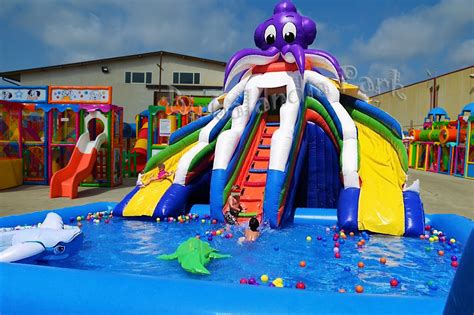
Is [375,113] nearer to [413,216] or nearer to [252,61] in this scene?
[413,216]

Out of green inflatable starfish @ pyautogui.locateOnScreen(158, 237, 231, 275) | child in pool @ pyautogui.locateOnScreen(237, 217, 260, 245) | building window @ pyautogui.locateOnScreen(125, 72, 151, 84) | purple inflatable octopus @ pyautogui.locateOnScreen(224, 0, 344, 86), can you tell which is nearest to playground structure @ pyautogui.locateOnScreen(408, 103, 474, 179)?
purple inflatable octopus @ pyautogui.locateOnScreen(224, 0, 344, 86)

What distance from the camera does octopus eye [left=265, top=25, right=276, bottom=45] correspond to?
21.4 feet

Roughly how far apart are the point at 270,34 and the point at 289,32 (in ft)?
1.04

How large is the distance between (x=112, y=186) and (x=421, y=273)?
27.5ft

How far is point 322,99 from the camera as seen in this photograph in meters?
6.34

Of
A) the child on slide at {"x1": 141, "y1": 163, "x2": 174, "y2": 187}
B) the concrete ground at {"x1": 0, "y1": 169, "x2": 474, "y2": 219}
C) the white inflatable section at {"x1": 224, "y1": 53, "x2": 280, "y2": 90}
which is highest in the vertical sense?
the white inflatable section at {"x1": 224, "y1": 53, "x2": 280, "y2": 90}

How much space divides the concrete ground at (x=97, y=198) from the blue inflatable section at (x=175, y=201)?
8.88 feet

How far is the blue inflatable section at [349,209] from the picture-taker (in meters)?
4.82

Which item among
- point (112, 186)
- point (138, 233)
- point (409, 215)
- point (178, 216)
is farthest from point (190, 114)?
point (409, 215)

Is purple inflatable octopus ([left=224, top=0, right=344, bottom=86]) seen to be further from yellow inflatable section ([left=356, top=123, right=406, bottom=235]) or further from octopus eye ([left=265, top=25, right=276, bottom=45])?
yellow inflatable section ([left=356, top=123, right=406, bottom=235])

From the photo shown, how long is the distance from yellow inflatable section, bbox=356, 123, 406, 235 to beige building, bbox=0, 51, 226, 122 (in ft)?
55.2

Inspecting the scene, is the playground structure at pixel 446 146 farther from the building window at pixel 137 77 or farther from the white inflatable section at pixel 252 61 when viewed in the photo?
the building window at pixel 137 77

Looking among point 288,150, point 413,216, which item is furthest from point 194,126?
point 413,216

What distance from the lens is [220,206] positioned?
213 inches
